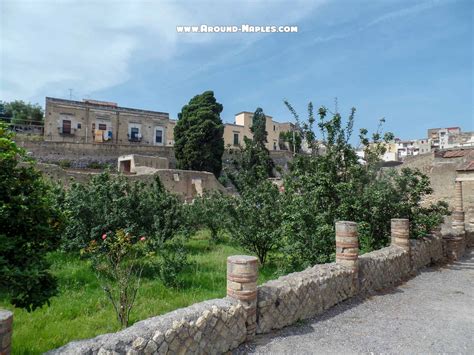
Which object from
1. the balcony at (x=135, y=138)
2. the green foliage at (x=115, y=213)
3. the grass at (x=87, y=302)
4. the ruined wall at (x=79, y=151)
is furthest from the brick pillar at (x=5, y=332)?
the balcony at (x=135, y=138)

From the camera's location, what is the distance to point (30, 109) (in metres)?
37.2

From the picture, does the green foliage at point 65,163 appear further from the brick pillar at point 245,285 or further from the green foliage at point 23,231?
the brick pillar at point 245,285

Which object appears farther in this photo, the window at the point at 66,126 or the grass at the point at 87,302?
the window at the point at 66,126

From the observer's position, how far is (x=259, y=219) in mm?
7812

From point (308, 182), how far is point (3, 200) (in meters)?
5.31

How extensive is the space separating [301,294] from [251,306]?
956mm

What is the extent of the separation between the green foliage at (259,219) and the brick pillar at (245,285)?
11.0 ft

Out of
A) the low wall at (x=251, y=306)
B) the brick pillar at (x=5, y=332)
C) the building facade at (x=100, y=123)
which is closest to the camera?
the brick pillar at (x=5, y=332)

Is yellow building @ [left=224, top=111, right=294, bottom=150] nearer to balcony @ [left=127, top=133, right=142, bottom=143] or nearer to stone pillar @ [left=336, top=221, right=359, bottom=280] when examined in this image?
balcony @ [left=127, top=133, right=142, bottom=143]

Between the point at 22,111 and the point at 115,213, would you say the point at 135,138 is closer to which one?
the point at 22,111

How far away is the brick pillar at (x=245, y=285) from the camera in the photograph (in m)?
3.95

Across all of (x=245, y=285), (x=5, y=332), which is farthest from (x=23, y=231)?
(x=245, y=285)

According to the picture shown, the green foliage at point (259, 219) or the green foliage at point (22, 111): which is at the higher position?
the green foliage at point (22, 111)

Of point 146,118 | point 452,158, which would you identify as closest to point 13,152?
point 452,158
